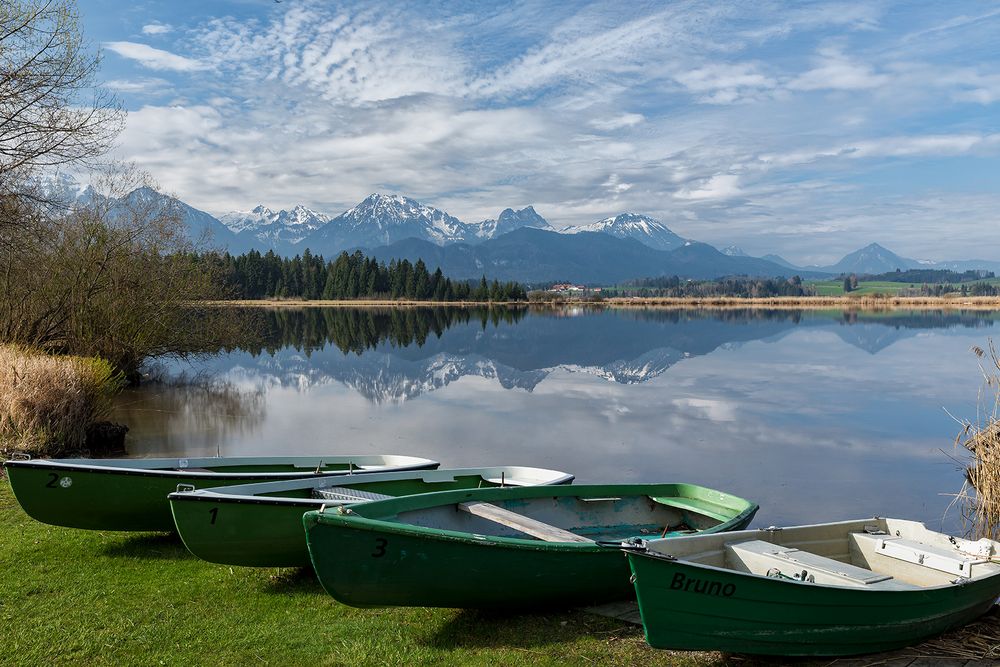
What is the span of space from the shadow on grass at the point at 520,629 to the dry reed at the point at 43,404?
1016cm

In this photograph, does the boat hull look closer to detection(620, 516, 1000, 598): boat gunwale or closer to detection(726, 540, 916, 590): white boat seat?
detection(620, 516, 1000, 598): boat gunwale

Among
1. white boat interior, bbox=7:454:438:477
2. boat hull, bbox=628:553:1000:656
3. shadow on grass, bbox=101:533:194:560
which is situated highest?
white boat interior, bbox=7:454:438:477

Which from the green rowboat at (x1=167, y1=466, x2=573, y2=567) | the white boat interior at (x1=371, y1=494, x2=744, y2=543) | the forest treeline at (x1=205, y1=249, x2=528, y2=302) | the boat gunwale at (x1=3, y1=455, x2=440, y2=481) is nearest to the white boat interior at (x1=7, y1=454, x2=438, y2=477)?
the boat gunwale at (x1=3, y1=455, x2=440, y2=481)

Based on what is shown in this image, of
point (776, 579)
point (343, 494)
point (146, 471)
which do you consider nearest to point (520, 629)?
point (776, 579)

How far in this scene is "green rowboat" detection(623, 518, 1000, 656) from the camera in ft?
19.4

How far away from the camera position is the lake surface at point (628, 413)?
595 inches

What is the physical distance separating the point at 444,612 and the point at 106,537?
199 inches

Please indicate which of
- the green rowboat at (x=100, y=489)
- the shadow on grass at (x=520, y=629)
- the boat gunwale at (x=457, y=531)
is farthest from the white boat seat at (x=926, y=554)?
the green rowboat at (x=100, y=489)

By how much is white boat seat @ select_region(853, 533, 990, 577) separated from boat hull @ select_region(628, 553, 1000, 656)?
33 cm

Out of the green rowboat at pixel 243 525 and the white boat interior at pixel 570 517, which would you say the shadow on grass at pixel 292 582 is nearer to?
the green rowboat at pixel 243 525

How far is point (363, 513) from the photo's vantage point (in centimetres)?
703

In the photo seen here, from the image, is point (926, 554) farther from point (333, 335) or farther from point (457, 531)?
point (333, 335)

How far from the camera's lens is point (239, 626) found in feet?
23.0

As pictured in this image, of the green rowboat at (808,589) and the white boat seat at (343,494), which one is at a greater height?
the white boat seat at (343,494)
